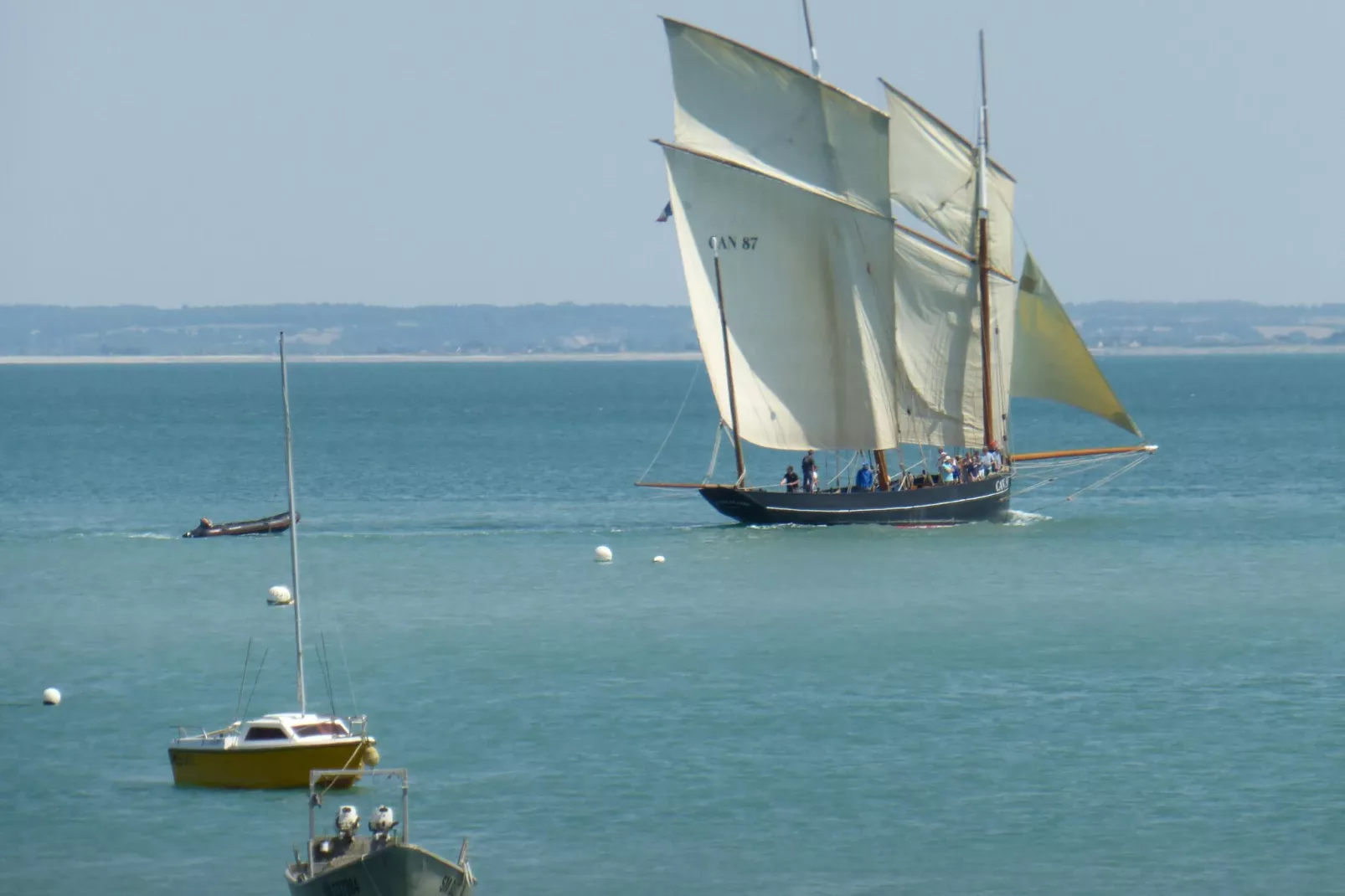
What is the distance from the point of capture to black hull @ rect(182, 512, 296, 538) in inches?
3179

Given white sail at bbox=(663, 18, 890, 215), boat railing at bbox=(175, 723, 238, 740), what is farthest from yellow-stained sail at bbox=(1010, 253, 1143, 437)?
boat railing at bbox=(175, 723, 238, 740)

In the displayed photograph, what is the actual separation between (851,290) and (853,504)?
25.9 ft

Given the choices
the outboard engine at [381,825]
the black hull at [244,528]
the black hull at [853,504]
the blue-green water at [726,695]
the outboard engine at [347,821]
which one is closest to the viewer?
the outboard engine at [381,825]

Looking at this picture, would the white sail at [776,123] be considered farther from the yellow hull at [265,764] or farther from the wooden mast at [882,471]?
the yellow hull at [265,764]

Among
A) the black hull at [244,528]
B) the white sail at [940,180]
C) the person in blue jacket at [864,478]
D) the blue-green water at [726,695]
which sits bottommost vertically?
the blue-green water at [726,695]

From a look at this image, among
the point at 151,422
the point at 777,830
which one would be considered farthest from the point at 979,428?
the point at 151,422

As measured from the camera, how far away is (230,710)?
4606cm

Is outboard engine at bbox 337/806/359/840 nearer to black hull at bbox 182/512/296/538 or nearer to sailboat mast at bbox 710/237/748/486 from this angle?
sailboat mast at bbox 710/237/748/486

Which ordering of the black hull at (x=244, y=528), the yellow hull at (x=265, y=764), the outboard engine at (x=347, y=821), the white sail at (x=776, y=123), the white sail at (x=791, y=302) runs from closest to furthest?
the outboard engine at (x=347, y=821), the yellow hull at (x=265, y=764), the white sail at (x=776, y=123), the white sail at (x=791, y=302), the black hull at (x=244, y=528)

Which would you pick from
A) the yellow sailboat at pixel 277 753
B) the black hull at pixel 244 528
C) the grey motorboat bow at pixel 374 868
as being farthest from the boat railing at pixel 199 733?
the black hull at pixel 244 528

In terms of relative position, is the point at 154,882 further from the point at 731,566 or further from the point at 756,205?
the point at 756,205

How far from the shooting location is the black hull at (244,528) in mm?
80750

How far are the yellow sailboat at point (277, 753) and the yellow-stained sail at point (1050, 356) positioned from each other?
154ft

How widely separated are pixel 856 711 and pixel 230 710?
507 inches
